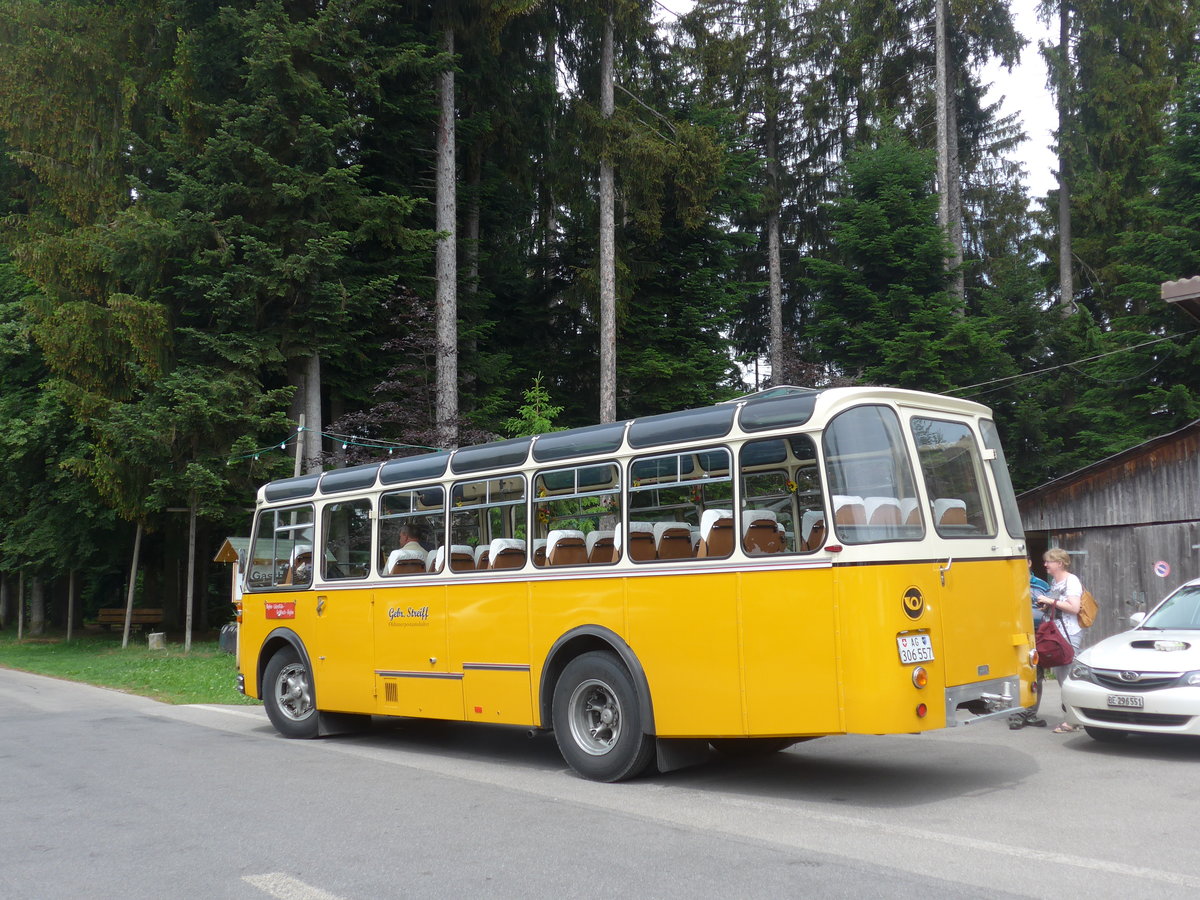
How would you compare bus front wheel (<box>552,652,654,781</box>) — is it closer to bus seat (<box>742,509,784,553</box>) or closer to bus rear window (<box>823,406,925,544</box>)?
bus seat (<box>742,509,784,553</box>)

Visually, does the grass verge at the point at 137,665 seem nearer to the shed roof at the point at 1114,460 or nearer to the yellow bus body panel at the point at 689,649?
the yellow bus body panel at the point at 689,649

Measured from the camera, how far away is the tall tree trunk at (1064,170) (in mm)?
33875

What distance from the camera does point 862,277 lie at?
1251 inches

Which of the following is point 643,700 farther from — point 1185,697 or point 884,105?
point 884,105

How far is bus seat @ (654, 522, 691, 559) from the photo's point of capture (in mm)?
8672

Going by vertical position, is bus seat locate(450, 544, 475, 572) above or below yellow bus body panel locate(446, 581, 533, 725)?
above

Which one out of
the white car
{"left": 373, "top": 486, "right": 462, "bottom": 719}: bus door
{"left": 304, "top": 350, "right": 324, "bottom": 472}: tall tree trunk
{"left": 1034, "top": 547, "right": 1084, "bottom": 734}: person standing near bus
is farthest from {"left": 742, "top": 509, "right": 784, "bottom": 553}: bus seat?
{"left": 304, "top": 350, "right": 324, "bottom": 472}: tall tree trunk

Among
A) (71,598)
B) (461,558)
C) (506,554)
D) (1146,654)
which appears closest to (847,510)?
(506,554)

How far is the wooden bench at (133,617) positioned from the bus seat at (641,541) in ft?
95.6

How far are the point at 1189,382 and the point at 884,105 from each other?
14.7 metres

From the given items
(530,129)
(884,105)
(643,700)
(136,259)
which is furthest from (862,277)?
(643,700)

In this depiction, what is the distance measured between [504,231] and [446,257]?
8.72m

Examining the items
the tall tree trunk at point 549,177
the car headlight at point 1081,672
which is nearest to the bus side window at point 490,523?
the car headlight at point 1081,672

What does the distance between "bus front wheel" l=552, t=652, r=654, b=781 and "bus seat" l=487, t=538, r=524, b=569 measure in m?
1.13
